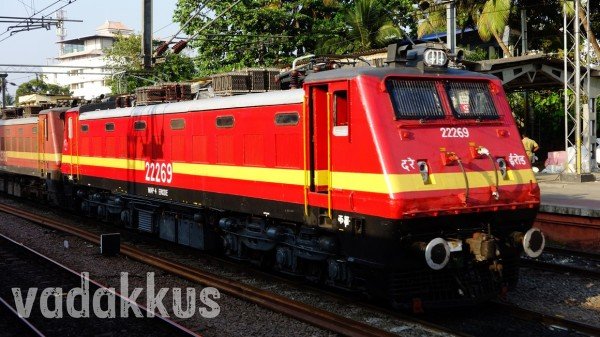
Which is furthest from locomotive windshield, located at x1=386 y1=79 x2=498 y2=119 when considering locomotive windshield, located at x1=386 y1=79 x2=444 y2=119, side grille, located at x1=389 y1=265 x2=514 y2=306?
side grille, located at x1=389 y1=265 x2=514 y2=306

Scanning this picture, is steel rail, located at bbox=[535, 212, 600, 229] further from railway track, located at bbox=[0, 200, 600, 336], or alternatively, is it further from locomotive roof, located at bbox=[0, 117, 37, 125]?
locomotive roof, located at bbox=[0, 117, 37, 125]

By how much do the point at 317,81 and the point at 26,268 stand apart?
7.95 metres

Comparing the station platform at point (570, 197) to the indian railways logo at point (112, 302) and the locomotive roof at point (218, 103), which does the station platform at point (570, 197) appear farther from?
the indian railways logo at point (112, 302)

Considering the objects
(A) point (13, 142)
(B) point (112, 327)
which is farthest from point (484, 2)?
(B) point (112, 327)

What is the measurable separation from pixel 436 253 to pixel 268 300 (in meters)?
3.13

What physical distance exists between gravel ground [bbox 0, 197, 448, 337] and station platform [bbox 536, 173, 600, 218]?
830 centimetres

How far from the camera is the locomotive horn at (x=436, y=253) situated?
915cm

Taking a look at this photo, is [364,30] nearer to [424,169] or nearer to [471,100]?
[471,100]

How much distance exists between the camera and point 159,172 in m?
16.1

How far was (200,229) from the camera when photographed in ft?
48.3

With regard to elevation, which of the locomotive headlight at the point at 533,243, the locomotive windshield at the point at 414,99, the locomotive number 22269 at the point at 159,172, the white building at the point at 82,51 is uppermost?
the white building at the point at 82,51

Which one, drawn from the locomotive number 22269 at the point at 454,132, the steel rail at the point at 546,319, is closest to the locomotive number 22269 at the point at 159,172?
the locomotive number 22269 at the point at 454,132

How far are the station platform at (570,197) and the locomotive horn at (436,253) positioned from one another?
8.40m

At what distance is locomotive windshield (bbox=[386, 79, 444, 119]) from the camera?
388 inches
